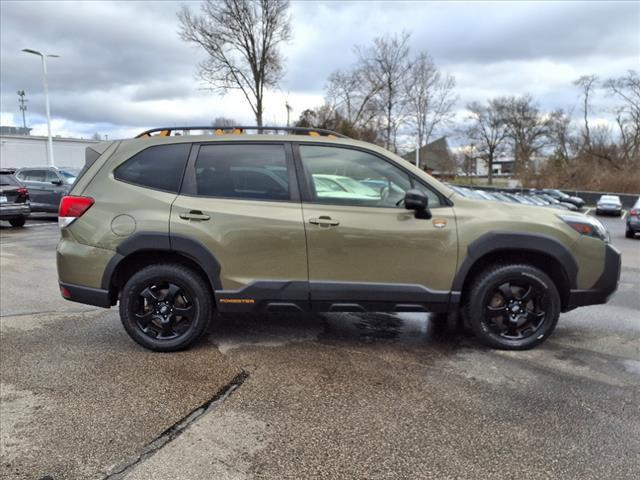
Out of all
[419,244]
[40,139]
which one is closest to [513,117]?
[40,139]

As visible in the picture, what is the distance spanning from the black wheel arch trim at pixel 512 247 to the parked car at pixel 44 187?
1509 centimetres

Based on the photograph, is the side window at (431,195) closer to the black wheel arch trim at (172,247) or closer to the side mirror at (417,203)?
the side mirror at (417,203)

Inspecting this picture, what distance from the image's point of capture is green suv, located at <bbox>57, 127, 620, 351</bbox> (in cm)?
394

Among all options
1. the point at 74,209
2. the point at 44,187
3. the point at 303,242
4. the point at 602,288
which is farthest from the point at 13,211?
the point at 602,288

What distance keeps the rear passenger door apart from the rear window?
11746 mm

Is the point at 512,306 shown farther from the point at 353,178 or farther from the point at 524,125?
the point at 524,125

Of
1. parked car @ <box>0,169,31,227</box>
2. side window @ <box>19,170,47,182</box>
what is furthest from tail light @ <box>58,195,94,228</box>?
side window @ <box>19,170,47,182</box>

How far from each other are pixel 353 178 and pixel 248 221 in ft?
3.02

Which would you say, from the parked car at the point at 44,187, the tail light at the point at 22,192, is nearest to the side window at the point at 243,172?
the tail light at the point at 22,192

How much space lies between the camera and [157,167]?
13.6 ft

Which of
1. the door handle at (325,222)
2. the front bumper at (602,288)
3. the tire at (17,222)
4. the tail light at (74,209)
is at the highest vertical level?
the tail light at (74,209)

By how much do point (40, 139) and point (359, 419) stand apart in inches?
1671

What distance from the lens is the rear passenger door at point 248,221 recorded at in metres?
3.95

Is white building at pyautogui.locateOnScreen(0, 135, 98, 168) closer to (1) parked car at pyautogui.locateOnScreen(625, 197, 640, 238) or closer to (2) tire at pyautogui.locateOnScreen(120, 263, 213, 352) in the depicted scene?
(1) parked car at pyautogui.locateOnScreen(625, 197, 640, 238)
